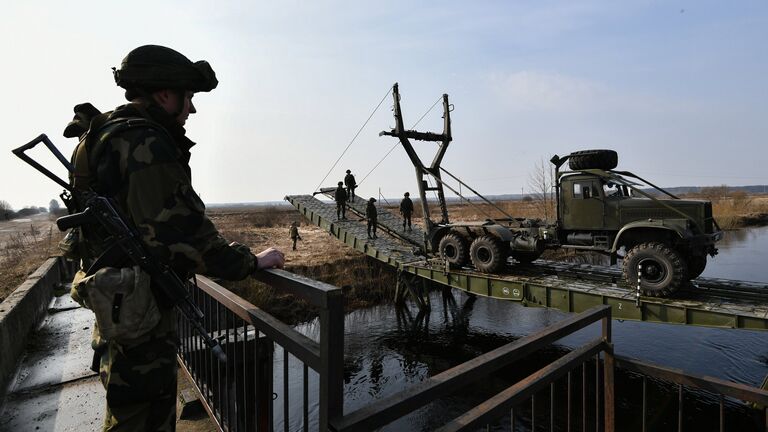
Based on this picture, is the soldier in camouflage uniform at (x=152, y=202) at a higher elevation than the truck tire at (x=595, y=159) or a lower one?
lower

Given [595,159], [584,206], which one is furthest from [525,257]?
[595,159]

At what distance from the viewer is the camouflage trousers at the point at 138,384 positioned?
5.31ft

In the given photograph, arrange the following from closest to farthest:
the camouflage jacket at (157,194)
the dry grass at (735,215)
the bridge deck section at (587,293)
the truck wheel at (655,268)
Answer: the camouflage jacket at (157,194), the bridge deck section at (587,293), the truck wheel at (655,268), the dry grass at (735,215)

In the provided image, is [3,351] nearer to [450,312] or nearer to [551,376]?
[551,376]

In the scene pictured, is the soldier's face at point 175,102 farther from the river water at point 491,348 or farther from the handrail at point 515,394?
the river water at point 491,348

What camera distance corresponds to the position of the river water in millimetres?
8133

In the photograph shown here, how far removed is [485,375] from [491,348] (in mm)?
10401

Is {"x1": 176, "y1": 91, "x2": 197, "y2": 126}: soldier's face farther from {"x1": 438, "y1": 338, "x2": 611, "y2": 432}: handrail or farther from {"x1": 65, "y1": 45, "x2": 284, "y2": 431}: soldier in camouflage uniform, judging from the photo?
{"x1": 438, "y1": 338, "x2": 611, "y2": 432}: handrail

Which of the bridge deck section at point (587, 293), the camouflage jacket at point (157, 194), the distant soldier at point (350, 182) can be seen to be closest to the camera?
the camouflage jacket at point (157, 194)

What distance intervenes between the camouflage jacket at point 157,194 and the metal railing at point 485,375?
0.77 m

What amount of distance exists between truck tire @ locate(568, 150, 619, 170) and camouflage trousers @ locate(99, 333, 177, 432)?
981 cm

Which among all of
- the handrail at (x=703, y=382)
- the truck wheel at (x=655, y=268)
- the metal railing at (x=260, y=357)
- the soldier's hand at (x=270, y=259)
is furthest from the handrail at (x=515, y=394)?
the truck wheel at (x=655, y=268)

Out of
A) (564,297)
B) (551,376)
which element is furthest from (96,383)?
(564,297)

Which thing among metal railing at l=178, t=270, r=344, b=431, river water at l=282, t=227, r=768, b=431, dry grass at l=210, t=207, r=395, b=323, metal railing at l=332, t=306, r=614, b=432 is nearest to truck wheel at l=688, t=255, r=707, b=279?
river water at l=282, t=227, r=768, b=431
